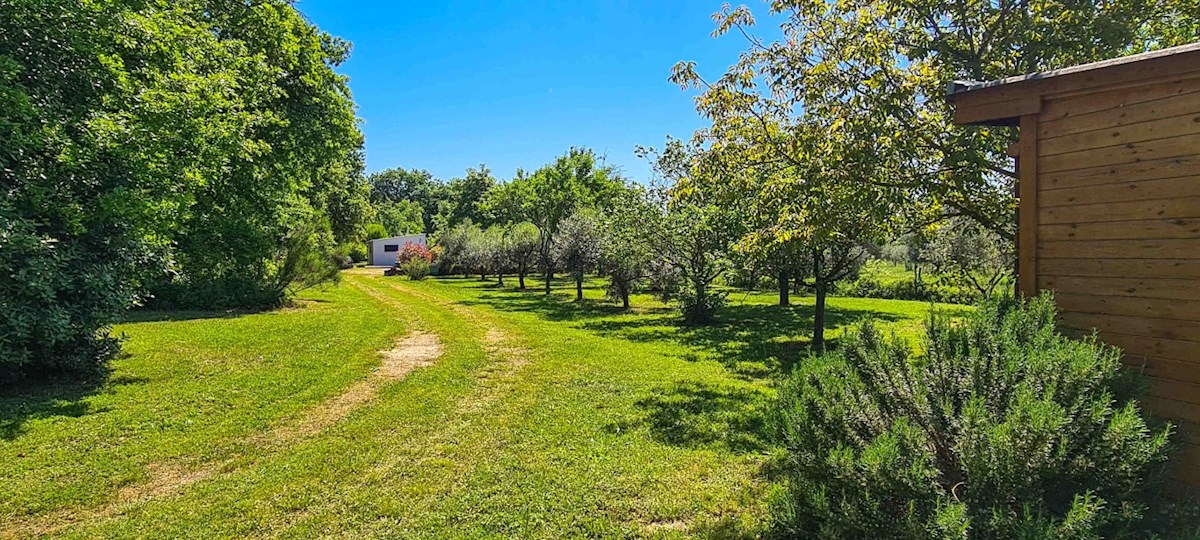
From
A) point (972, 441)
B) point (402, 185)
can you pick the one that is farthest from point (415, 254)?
point (402, 185)

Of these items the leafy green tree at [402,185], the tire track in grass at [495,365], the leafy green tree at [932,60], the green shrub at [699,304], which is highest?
the leafy green tree at [402,185]

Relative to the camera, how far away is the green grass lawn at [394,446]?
3.62 metres

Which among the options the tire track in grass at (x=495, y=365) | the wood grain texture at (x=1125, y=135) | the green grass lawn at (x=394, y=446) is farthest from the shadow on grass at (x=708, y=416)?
the wood grain texture at (x=1125, y=135)

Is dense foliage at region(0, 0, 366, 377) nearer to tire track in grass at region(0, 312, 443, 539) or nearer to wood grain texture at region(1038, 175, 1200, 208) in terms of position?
tire track in grass at region(0, 312, 443, 539)

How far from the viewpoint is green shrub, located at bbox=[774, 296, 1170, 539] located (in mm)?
2244

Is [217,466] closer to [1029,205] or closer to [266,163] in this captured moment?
[1029,205]

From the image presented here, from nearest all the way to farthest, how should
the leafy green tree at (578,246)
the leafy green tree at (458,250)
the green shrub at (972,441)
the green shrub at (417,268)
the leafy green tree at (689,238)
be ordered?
the green shrub at (972,441) < the leafy green tree at (689,238) < the leafy green tree at (578,246) < the leafy green tree at (458,250) < the green shrub at (417,268)

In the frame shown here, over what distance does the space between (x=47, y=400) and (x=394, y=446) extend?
14.7ft

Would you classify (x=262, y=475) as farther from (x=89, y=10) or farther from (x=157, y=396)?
(x=89, y=10)

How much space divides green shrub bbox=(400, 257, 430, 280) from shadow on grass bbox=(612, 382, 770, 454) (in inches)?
1128

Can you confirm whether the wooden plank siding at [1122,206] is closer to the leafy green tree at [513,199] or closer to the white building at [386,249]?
the leafy green tree at [513,199]

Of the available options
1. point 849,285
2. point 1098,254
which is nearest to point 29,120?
point 1098,254

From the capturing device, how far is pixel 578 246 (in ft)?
66.7

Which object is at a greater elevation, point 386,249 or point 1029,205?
point 386,249
